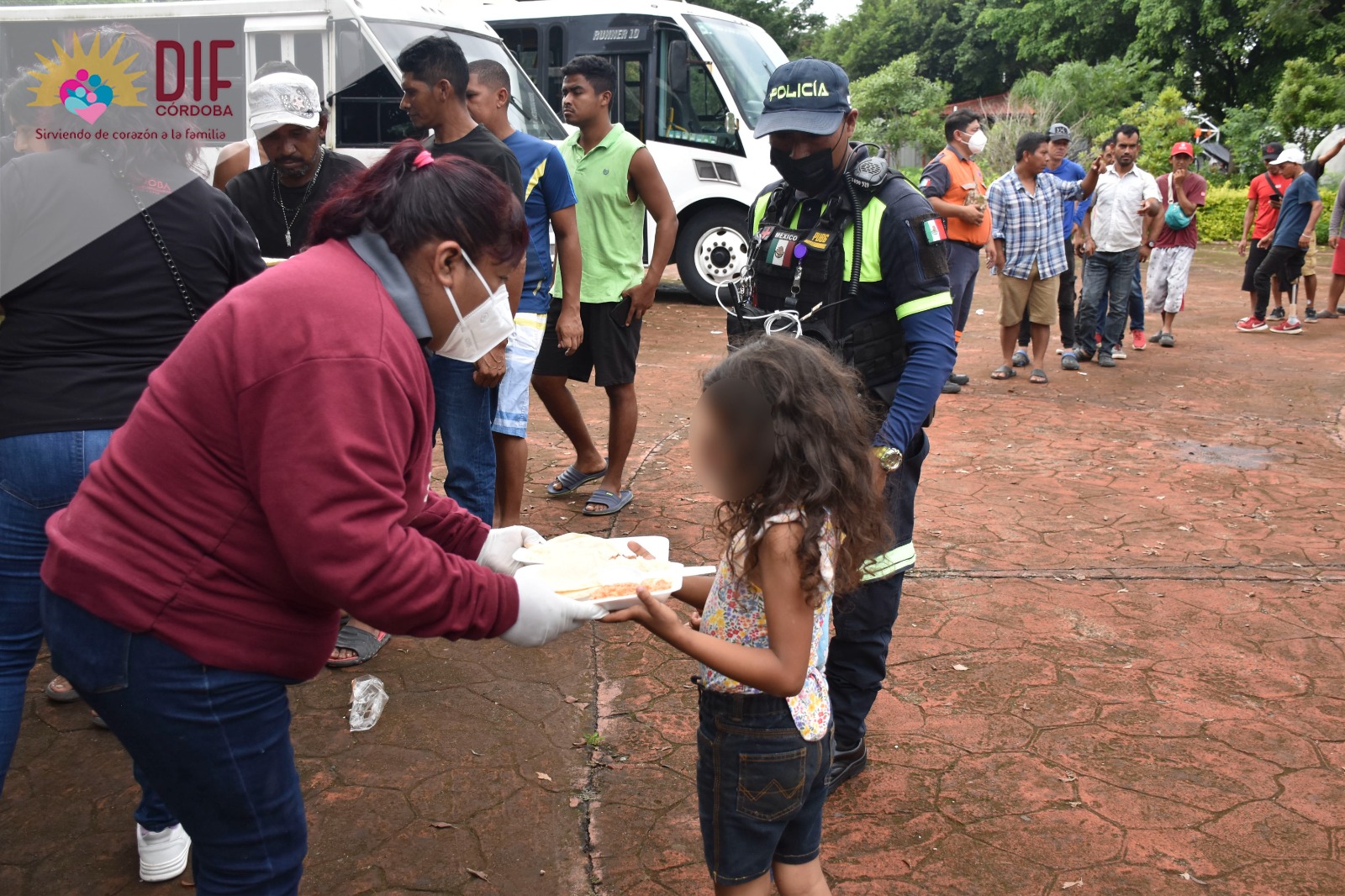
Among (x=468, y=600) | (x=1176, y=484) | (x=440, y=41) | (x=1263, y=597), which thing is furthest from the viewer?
(x=1176, y=484)

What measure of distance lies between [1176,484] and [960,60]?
141 feet

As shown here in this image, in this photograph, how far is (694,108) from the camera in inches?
→ 480

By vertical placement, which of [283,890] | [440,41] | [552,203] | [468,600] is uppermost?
[440,41]

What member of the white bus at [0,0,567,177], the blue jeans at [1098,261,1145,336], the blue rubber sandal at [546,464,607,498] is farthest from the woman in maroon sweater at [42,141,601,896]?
the blue jeans at [1098,261,1145,336]

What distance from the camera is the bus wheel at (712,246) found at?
39.5ft

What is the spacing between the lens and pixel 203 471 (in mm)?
1680

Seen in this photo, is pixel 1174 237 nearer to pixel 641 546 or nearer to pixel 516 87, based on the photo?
pixel 516 87

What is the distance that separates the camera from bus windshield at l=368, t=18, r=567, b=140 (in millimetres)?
10719

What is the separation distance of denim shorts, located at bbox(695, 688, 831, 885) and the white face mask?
2.69ft

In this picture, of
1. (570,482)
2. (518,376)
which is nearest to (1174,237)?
(570,482)

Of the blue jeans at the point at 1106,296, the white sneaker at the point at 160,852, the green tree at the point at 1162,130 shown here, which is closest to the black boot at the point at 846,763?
the white sneaker at the point at 160,852

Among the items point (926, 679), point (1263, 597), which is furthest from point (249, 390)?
point (1263, 597)

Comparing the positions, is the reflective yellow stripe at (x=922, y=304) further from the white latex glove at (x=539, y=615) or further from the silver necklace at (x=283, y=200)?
the silver necklace at (x=283, y=200)

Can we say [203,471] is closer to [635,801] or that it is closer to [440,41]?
[635,801]
